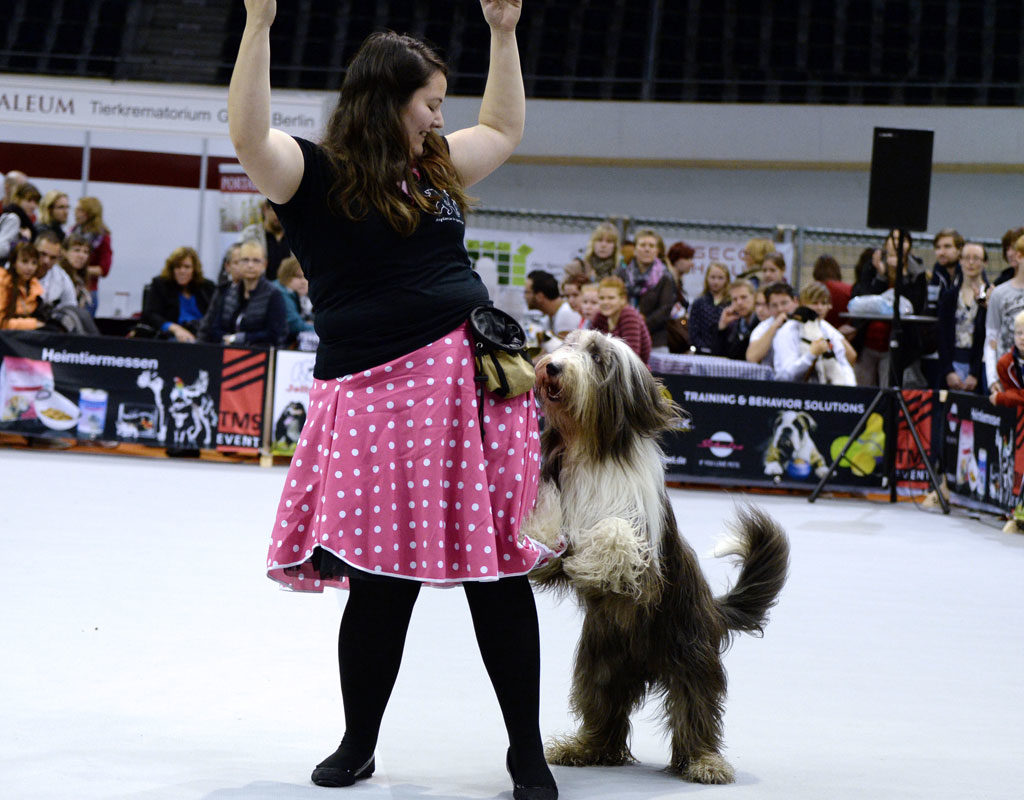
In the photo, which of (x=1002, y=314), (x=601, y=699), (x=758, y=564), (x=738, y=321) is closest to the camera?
(x=601, y=699)

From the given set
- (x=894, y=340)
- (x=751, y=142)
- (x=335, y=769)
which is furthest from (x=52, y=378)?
(x=751, y=142)

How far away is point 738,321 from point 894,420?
1.64 meters

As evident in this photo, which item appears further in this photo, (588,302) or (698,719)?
(588,302)

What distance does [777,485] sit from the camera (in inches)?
377

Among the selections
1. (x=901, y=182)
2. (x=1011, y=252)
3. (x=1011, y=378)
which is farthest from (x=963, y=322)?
(x=1011, y=378)

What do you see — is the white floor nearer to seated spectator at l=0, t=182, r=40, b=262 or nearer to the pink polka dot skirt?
the pink polka dot skirt

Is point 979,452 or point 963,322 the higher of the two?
point 963,322

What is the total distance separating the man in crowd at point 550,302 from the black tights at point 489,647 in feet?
25.0

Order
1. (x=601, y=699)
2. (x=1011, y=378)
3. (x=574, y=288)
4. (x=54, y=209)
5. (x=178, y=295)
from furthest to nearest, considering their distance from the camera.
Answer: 1. (x=54, y=209)
2. (x=178, y=295)
3. (x=574, y=288)
4. (x=1011, y=378)
5. (x=601, y=699)

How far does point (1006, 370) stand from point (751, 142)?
8.27m

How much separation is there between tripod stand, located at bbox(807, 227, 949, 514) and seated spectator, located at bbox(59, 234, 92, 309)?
6.19m

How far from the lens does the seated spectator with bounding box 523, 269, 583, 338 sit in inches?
415

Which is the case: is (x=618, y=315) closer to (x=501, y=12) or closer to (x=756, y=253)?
(x=756, y=253)

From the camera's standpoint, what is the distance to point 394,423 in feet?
9.07
